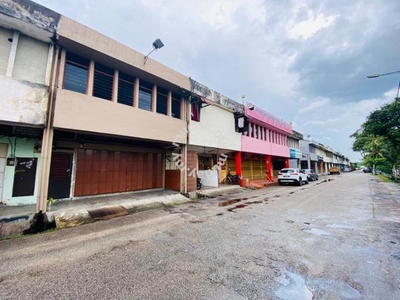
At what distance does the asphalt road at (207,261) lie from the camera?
287 centimetres

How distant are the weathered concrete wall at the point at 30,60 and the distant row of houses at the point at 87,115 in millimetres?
28

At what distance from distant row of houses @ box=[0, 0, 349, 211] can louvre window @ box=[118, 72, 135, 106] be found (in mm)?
47

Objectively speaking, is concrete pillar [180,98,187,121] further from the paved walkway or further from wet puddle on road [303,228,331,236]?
wet puddle on road [303,228,331,236]

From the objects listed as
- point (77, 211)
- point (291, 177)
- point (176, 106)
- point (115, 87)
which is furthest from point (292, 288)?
point (291, 177)

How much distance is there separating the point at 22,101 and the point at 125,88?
3.97 metres

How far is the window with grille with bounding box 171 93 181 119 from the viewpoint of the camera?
1132 cm

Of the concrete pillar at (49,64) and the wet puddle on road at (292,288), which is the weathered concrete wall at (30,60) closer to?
the concrete pillar at (49,64)

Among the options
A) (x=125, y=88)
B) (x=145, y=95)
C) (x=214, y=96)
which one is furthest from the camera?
(x=214, y=96)

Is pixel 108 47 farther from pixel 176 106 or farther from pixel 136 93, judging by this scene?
pixel 176 106

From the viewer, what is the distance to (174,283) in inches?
119

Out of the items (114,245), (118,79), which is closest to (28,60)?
(118,79)

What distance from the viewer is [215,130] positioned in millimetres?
13508

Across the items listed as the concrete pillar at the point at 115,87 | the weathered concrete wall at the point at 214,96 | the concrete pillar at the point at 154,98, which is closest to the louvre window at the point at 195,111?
the weathered concrete wall at the point at 214,96

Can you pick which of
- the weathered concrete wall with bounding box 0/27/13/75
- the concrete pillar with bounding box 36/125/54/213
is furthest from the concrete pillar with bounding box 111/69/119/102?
the weathered concrete wall with bounding box 0/27/13/75
